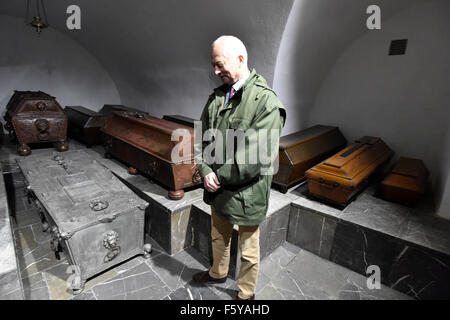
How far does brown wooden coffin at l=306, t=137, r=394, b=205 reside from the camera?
2463 millimetres

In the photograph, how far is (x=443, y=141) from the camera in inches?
114

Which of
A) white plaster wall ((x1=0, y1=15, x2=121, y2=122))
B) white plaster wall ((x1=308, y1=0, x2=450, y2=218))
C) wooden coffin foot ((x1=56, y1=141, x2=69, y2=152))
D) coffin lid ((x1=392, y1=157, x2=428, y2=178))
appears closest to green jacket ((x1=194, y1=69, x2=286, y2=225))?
coffin lid ((x1=392, y1=157, x2=428, y2=178))

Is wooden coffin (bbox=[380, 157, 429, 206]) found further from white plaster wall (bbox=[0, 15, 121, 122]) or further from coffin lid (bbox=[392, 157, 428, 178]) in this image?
white plaster wall (bbox=[0, 15, 121, 122])

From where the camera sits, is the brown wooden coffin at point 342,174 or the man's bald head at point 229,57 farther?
the brown wooden coffin at point 342,174

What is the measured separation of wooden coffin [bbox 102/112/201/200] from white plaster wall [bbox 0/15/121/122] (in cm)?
332

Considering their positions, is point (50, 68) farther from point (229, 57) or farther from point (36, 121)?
point (229, 57)

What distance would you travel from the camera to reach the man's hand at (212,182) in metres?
1.63

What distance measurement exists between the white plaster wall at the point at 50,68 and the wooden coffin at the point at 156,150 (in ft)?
10.9

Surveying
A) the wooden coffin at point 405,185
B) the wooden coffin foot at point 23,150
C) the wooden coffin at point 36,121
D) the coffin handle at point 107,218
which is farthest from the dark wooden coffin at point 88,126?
the wooden coffin at point 405,185

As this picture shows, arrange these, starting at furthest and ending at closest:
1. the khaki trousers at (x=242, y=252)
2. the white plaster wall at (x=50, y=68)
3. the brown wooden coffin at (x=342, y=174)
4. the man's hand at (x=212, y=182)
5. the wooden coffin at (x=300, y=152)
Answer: the white plaster wall at (x=50, y=68)
the wooden coffin at (x=300, y=152)
the brown wooden coffin at (x=342, y=174)
the khaki trousers at (x=242, y=252)
the man's hand at (x=212, y=182)

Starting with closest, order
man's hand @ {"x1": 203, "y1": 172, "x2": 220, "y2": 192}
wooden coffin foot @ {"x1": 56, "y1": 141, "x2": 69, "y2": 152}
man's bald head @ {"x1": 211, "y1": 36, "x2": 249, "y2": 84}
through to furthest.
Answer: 1. man's bald head @ {"x1": 211, "y1": 36, "x2": 249, "y2": 84}
2. man's hand @ {"x1": 203, "y1": 172, "x2": 220, "y2": 192}
3. wooden coffin foot @ {"x1": 56, "y1": 141, "x2": 69, "y2": 152}

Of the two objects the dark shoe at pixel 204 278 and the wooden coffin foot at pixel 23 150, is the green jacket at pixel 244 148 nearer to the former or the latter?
the dark shoe at pixel 204 278
